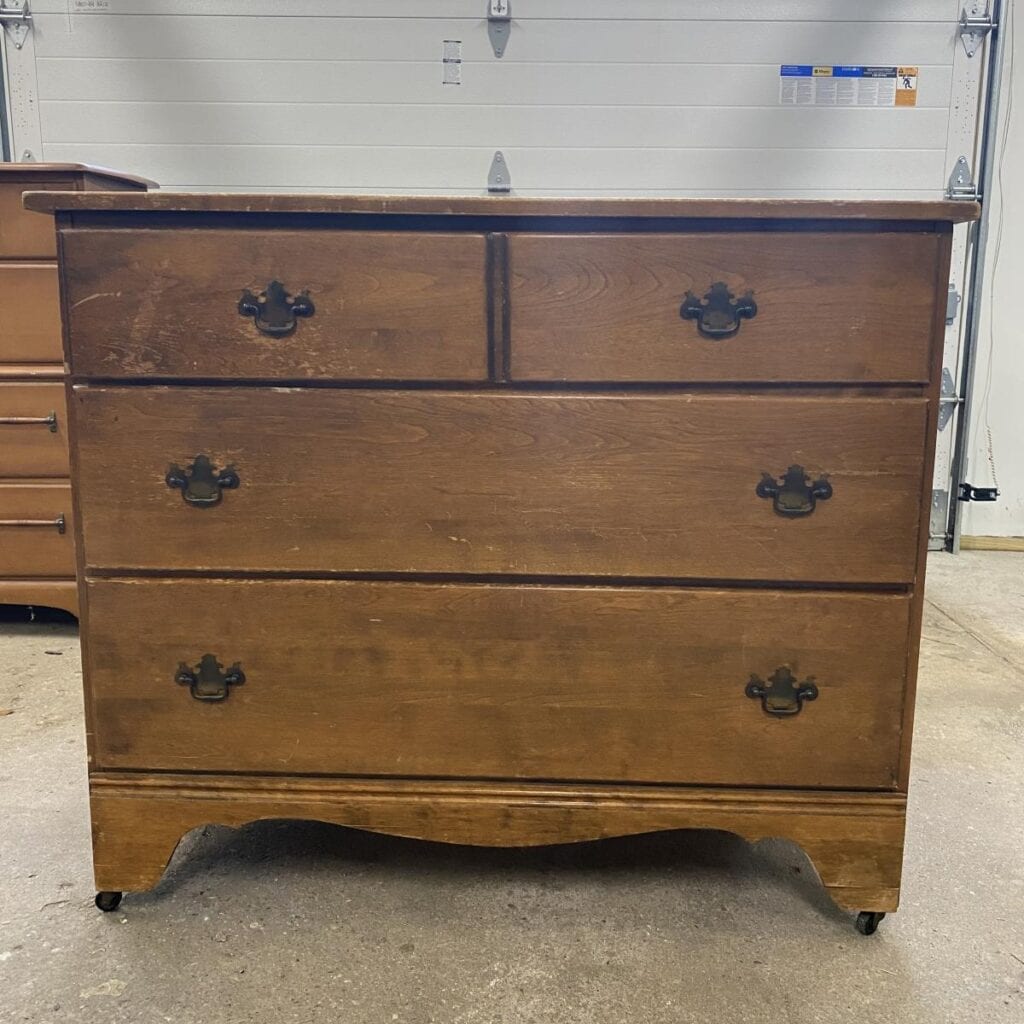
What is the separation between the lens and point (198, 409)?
4.36ft

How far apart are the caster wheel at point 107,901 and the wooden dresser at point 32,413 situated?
148 cm

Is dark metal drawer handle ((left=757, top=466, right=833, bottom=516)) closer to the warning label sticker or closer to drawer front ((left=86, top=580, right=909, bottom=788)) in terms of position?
drawer front ((left=86, top=580, right=909, bottom=788))

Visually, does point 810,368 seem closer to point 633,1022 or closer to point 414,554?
point 414,554

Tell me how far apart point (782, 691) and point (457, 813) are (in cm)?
53

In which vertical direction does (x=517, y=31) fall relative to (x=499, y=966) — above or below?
above

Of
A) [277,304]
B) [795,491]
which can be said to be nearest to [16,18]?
[277,304]

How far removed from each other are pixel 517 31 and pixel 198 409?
2.70 meters

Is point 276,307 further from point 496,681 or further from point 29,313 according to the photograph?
point 29,313

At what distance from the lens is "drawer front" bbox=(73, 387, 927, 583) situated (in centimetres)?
131

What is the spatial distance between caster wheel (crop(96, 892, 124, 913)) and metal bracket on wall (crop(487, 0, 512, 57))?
310cm

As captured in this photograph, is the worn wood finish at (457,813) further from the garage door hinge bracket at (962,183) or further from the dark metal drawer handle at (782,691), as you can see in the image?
the garage door hinge bracket at (962,183)

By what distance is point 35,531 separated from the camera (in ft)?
8.92

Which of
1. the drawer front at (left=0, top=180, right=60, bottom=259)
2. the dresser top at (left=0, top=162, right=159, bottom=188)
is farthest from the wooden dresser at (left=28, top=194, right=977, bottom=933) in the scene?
the drawer front at (left=0, top=180, right=60, bottom=259)

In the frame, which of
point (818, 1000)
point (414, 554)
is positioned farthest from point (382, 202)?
point (818, 1000)
